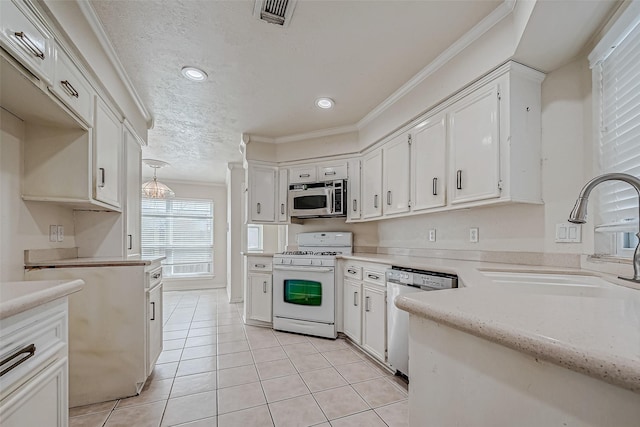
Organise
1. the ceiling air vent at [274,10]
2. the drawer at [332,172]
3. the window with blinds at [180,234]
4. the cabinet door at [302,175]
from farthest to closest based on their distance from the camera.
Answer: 1. the window with blinds at [180,234]
2. the cabinet door at [302,175]
3. the drawer at [332,172]
4. the ceiling air vent at [274,10]

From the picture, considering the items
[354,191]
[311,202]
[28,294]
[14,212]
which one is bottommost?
[28,294]

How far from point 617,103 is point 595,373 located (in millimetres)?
1826

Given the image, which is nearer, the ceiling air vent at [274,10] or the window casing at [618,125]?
the window casing at [618,125]

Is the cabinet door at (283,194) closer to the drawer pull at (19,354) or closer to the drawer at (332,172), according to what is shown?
the drawer at (332,172)

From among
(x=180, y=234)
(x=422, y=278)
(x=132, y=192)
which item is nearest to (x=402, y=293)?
(x=422, y=278)

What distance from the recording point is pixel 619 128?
1514 millimetres

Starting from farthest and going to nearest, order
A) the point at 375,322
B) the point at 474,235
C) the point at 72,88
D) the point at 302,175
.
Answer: the point at 302,175, the point at 375,322, the point at 474,235, the point at 72,88

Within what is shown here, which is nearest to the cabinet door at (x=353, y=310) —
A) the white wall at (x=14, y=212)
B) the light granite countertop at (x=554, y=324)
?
the light granite countertop at (x=554, y=324)

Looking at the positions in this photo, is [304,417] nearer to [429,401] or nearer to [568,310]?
[429,401]

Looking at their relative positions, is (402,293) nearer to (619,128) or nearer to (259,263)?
(619,128)

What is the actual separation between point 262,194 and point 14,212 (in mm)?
2418

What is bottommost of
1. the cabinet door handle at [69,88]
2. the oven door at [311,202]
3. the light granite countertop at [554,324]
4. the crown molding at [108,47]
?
the light granite countertop at [554,324]

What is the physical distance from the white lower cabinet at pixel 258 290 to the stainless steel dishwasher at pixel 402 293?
168 cm

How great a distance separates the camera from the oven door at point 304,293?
315cm
